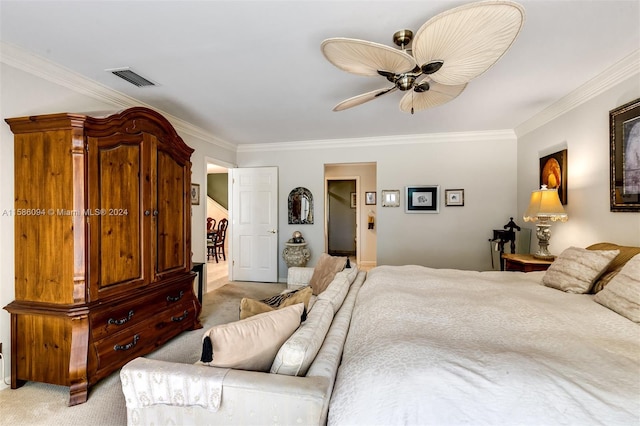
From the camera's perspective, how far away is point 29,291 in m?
2.03

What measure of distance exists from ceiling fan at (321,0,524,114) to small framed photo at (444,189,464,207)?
9.83ft

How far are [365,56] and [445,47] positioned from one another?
0.40 meters

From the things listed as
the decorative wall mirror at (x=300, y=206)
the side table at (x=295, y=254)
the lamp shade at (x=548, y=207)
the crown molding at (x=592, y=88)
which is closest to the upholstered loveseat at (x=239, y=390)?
the lamp shade at (x=548, y=207)

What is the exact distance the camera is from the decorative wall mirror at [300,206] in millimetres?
5145

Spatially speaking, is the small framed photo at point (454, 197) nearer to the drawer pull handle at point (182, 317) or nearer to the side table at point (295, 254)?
the side table at point (295, 254)

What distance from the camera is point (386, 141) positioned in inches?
188

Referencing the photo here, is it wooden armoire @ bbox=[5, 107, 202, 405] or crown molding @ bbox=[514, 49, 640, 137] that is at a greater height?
crown molding @ bbox=[514, 49, 640, 137]

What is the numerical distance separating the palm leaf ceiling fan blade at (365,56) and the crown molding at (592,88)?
203 centimetres

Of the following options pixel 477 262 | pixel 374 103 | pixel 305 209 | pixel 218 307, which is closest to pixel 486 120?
pixel 374 103

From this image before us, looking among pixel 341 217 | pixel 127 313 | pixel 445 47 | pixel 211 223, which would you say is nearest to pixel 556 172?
pixel 445 47

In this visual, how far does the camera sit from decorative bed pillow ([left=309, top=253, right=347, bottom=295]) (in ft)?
8.87

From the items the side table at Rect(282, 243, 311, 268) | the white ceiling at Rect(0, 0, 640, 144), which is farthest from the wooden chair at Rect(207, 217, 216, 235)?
the white ceiling at Rect(0, 0, 640, 144)

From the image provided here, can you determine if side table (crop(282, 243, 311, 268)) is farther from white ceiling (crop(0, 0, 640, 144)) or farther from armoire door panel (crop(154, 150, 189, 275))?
white ceiling (crop(0, 0, 640, 144))

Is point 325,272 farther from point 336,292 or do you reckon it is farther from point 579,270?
point 579,270
